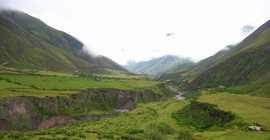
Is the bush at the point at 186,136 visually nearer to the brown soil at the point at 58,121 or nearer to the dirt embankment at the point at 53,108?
the brown soil at the point at 58,121

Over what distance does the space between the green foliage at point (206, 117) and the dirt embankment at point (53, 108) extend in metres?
45.2

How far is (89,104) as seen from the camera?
100m

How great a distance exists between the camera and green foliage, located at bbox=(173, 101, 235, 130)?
61.1 meters

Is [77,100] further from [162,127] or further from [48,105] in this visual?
[162,127]

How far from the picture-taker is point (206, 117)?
69.8 meters

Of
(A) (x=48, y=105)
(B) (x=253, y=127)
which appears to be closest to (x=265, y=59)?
(B) (x=253, y=127)

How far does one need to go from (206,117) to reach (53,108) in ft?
225

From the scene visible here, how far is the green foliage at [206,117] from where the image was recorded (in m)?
61.1

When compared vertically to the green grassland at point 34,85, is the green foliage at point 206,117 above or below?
below

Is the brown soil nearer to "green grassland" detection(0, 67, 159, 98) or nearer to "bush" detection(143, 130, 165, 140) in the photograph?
"green grassland" detection(0, 67, 159, 98)

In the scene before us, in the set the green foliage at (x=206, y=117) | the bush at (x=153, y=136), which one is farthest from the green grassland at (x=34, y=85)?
the green foliage at (x=206, y=117)

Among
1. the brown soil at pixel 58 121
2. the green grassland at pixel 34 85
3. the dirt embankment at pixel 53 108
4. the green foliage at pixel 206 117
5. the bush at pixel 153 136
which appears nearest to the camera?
the bush at pixel 153 136

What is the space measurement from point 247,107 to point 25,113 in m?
91.4

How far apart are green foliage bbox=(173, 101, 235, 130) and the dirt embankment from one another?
45170mm
